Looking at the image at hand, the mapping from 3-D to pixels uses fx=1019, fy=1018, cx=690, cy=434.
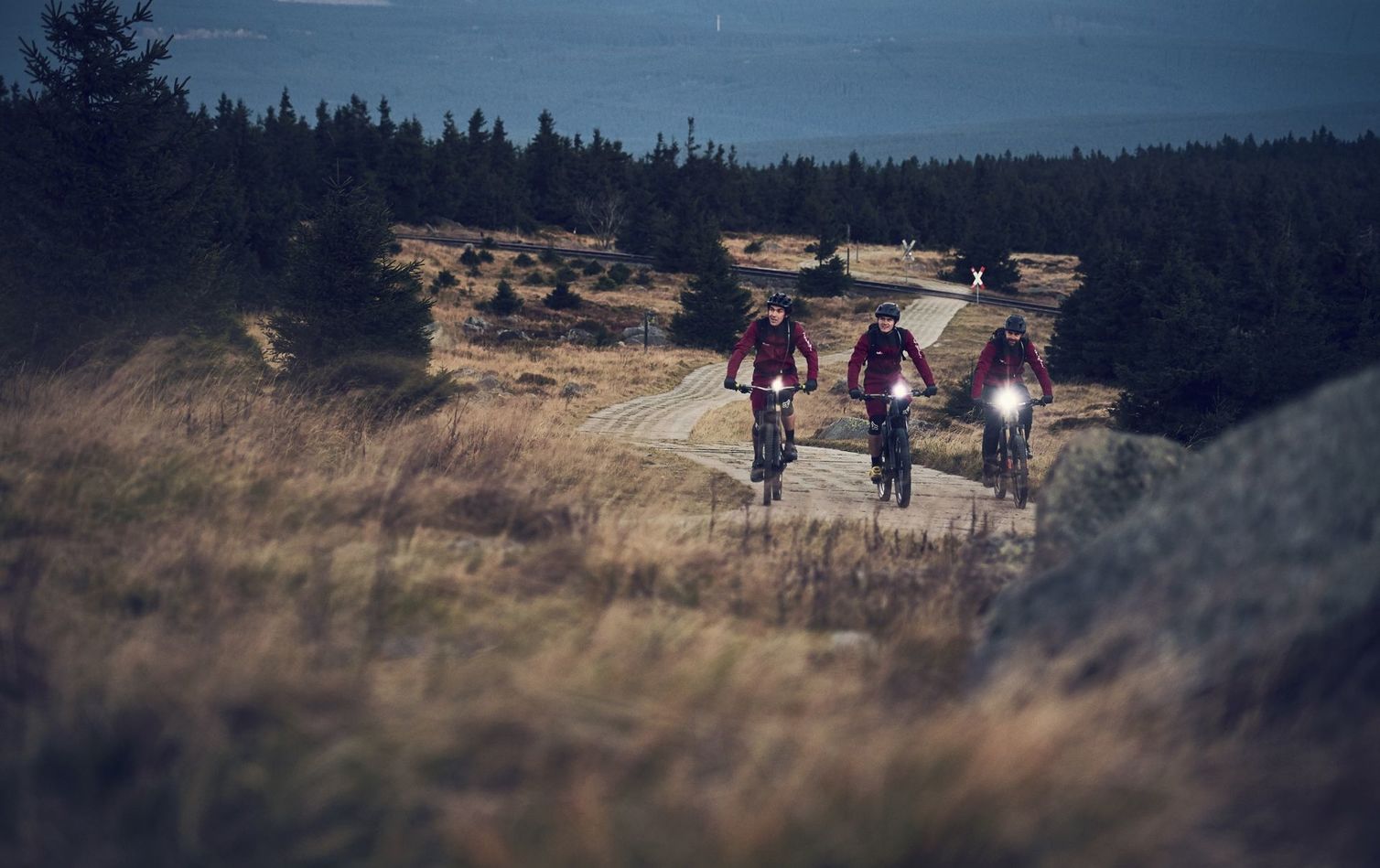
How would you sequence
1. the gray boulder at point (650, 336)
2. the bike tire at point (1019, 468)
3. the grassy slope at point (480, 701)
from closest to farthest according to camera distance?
the grassy slope at point (480, 701) < the bike tire at point (1019, 468) < the gray boulder at point (650, 336)

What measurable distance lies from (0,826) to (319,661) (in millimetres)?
987

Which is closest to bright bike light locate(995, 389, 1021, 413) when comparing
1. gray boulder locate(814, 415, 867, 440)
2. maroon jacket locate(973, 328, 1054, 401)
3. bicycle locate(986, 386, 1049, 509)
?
bicycle locate(986, 386, 1049, 509)

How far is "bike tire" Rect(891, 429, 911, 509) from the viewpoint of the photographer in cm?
1077

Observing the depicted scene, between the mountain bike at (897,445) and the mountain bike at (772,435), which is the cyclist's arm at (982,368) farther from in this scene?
the mountain bike at (772,435)

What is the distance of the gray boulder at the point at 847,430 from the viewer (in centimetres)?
2142

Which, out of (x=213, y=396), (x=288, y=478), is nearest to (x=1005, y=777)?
(x=288, y=478)

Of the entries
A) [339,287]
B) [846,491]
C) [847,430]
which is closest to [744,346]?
[846,491]

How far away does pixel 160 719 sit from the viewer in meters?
2.90

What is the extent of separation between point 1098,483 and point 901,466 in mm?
5005

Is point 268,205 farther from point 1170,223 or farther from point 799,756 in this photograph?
point 799,756

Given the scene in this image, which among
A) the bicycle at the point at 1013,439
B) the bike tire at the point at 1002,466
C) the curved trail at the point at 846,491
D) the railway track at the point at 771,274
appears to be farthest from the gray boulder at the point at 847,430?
the railway track at the point at 771,274

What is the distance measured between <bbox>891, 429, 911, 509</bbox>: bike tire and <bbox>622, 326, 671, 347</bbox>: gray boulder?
35.3 m

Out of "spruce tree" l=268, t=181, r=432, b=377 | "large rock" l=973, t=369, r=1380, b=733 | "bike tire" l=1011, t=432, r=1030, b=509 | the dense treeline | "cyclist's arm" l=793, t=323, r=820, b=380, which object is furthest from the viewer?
"spruce tree" l=268, t=181, r=432, b=377

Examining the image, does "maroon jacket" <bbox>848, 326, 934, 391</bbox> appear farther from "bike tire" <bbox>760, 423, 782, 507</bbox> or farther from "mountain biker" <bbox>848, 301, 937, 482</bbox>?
"bike tire" <bbox>760, 423, 782, 507</bbox>
